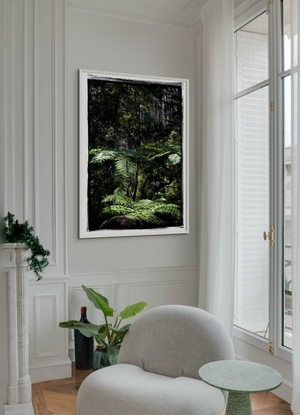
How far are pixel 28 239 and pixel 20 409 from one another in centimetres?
113

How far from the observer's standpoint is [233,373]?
2.07 meters

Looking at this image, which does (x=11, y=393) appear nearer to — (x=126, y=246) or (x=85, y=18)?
(x=126, y=246)

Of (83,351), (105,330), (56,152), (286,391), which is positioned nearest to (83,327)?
(105,330)

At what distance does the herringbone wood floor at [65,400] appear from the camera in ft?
9.20

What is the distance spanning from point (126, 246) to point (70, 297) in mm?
668

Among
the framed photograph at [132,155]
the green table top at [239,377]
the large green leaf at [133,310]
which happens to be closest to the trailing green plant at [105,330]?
the large green leaf at [133,310]

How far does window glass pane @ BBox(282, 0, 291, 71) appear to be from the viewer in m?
2.91

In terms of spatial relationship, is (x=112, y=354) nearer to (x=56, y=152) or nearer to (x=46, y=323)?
(x=46, y=323)

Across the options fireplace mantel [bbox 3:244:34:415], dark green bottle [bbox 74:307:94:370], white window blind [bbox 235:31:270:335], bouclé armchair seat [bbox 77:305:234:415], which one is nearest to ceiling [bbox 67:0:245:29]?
white window blind [bbox 235:31:270:335]

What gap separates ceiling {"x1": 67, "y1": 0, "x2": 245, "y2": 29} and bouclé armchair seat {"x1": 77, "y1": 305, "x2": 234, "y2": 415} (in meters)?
2.71

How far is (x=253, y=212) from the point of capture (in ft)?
11.1

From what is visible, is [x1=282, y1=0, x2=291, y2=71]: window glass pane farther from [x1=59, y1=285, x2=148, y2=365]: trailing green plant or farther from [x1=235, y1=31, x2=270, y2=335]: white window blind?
[x1=59, y1=285, x2=148, y2=365]: trailing green plant

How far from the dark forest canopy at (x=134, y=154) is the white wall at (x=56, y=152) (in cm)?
16

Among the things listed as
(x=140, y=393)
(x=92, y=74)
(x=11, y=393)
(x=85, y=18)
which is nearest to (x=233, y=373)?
(x=140, y=393)
